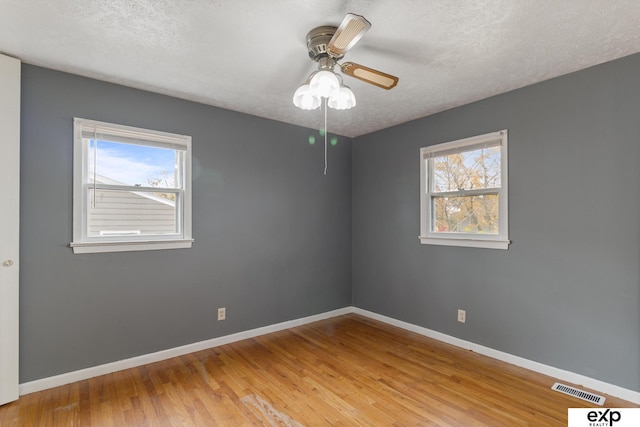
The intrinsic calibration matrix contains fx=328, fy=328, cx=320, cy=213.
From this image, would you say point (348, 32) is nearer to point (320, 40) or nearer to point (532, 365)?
point (320, 40)

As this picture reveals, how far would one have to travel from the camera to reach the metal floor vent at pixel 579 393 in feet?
7.70

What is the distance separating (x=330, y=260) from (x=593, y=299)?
273cm

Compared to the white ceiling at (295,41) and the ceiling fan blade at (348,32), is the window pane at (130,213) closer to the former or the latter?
the white ceiling at (295,41)

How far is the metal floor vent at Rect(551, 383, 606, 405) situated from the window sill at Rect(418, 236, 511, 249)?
1.15 m

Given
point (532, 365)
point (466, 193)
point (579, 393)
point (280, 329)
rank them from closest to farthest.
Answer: point (579, 393), point (532, 365), point (466, 193), point (280, 329)

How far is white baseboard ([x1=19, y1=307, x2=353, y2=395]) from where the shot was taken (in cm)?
250

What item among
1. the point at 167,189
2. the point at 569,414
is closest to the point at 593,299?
the point at 569,414

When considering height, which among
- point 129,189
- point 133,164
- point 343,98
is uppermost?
point 343,98

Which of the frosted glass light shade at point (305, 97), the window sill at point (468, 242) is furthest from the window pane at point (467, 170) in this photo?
the frosted glass light shade at point (305, 97)

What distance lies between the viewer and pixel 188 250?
10.6 feet

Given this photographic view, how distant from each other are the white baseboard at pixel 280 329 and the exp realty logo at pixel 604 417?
0.21 metres

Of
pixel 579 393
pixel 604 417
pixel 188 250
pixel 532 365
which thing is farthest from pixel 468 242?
pixel 188 250

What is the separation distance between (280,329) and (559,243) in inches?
115

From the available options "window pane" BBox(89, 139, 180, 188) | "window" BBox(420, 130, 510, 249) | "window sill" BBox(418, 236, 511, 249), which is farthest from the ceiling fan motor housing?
"window sill" BBox(418, 236, 511, 249)
